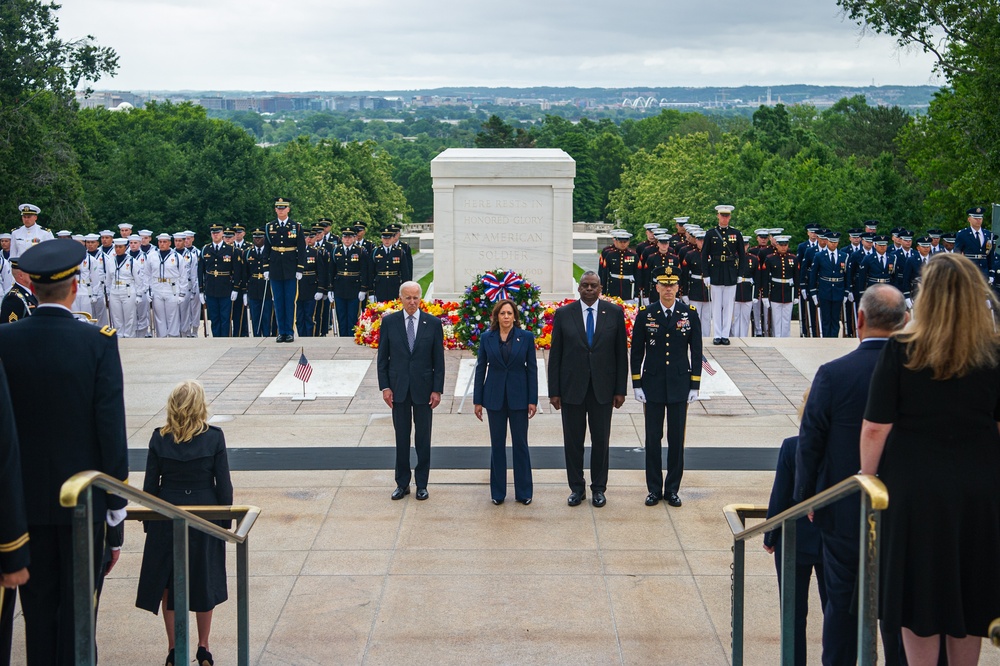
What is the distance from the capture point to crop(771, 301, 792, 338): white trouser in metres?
18.4

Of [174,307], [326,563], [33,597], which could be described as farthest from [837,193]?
[33,597]

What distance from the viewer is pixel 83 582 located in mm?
3793

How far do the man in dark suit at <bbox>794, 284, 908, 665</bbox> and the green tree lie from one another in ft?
84.1

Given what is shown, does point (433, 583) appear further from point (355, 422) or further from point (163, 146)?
point (163, 146)

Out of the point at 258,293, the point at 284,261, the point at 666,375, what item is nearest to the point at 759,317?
the point at 284,261

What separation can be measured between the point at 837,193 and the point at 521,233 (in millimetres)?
22271

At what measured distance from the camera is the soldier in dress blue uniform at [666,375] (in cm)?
865

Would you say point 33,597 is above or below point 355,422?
above

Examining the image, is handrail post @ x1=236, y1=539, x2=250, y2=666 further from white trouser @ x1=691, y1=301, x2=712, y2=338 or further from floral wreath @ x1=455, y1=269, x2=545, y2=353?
white trouser @ x1=691, y1=301, x2=712, y2=338

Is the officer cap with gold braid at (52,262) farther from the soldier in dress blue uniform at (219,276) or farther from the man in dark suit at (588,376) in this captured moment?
the soldier in dress blue uniform at (219,276)

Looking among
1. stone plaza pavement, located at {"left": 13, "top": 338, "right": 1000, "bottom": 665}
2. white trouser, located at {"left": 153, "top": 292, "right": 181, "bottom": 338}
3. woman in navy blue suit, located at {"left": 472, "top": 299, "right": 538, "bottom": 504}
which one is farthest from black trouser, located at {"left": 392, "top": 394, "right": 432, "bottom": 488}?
white trouser, located at {"left": 153, "top": 292, "right": 181, "bottom": 338}

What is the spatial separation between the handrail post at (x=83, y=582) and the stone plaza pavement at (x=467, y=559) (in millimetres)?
2159

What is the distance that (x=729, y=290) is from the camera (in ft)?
54.0

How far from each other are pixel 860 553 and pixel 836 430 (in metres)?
1.15
